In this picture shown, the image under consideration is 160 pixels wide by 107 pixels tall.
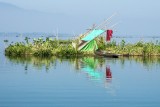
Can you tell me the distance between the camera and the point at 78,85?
26.3 m

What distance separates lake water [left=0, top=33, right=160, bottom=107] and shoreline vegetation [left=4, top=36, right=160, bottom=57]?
10502 mm

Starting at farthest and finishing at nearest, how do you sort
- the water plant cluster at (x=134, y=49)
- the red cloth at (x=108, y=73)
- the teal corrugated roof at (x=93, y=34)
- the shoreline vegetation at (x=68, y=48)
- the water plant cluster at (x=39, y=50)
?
the water plant cluster at (x=134, y=49) < the teal corrugated roof at (x=93, y=34) < the shoreline vegetation at (x=68, y=48) < the water plant cluster at (x=39, y=50) < the red cloth at (x=108, y=73)

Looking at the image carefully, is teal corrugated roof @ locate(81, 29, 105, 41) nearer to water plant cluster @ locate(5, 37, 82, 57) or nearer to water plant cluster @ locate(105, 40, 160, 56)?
water plant cluster @ locate(105, 40, 160, 56)

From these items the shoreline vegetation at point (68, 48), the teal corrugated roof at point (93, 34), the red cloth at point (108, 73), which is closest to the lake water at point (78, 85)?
the red cloth at point (108, 73)

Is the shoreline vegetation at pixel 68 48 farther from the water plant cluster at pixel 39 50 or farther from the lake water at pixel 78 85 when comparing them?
the lake water at pixel 78 85

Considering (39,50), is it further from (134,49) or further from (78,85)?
(78,85)

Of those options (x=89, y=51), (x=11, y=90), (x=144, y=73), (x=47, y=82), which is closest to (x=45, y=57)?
(x=89, y=51)

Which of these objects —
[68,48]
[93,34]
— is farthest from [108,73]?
[93,34]

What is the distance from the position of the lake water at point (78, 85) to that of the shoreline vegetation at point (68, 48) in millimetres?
10502

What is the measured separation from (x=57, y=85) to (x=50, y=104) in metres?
6.40

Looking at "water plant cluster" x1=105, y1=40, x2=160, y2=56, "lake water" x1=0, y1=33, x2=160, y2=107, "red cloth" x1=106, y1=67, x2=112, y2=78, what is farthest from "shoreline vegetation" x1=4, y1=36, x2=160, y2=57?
"red cloth" x1=106, y1=67, x2=112, y2=78

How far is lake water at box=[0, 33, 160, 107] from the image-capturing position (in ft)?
68.0

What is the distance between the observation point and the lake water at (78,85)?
20.7m

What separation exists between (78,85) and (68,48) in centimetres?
2361
